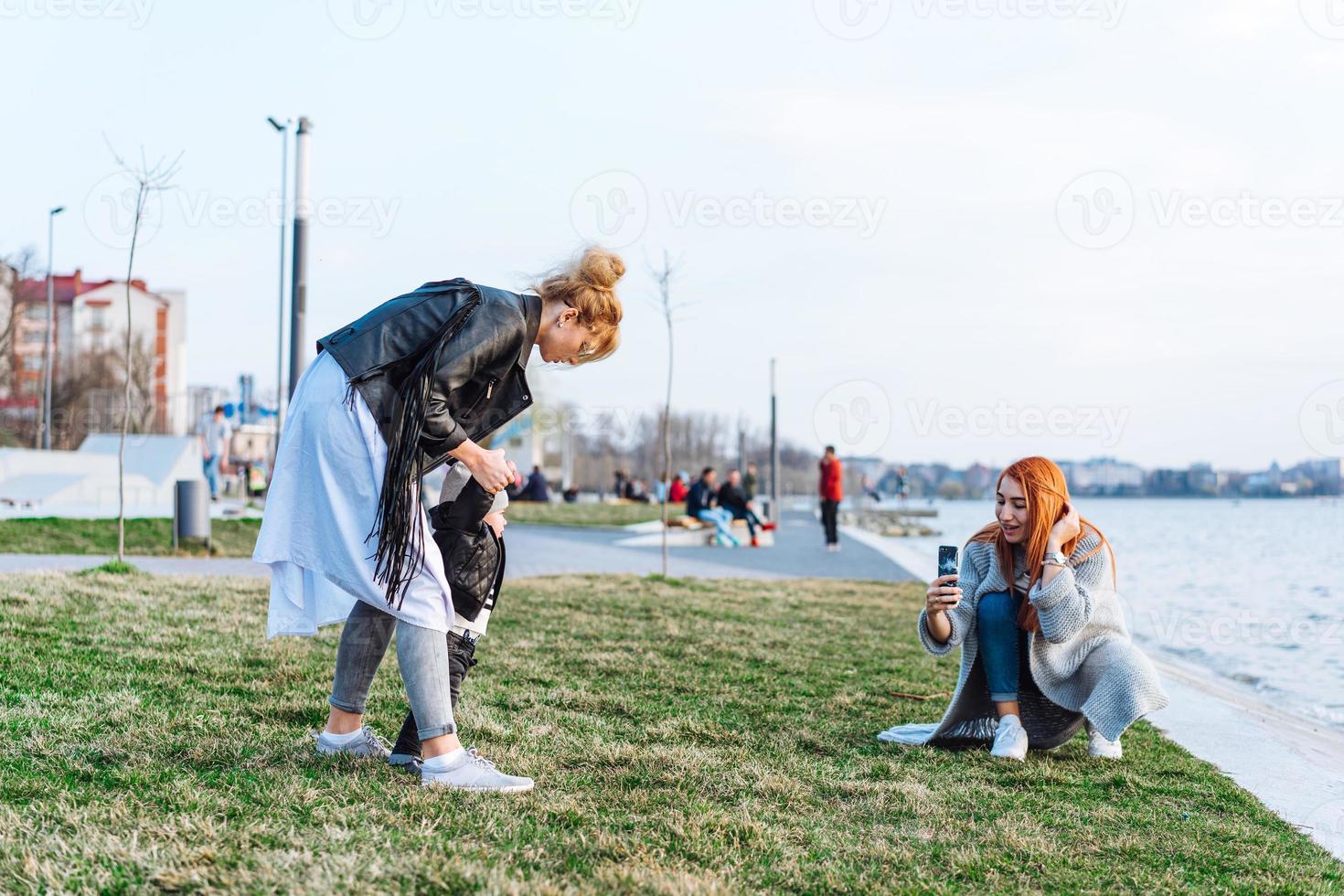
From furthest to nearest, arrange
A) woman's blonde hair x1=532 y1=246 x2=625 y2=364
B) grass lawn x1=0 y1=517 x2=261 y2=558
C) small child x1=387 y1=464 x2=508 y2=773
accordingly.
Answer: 1. grass lawn x1=0 y1=517 x2=261 y2=558
2. small child x1=387 y1=464 x2=508 y2=773
3. woman's blonde hair x1=532 y1=246 x2=625 y2=364

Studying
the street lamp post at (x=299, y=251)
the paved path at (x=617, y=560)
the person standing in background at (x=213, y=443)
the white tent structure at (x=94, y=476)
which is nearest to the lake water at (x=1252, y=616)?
the paved path at (x=617, y=560)

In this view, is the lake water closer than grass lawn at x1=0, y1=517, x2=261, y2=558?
Yes

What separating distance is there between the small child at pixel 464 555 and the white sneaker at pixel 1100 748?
7.97 feet

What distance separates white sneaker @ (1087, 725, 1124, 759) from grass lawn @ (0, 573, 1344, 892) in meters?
0.07

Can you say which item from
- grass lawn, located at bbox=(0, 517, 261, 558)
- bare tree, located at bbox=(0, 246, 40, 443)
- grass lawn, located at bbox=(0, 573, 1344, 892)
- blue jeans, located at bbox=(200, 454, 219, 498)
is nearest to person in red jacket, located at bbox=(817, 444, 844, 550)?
grass lawn, located at bbox=(0, 517, 261, 558)

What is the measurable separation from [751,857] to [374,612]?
4.42 feet

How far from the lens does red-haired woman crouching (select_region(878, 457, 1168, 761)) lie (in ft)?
13.4

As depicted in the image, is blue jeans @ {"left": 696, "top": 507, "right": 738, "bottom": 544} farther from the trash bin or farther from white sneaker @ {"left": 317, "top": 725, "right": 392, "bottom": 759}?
white sneaker @ {"left": 317, "top": 725, "right": 392, "bottom": 759}

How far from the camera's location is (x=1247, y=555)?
2984 cm

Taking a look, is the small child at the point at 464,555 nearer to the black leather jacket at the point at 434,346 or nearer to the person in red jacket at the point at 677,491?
the black leather jacket at the point at 434,346

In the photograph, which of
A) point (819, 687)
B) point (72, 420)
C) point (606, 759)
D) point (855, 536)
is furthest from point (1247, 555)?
point (72, 420)

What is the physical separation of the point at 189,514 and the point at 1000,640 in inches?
Answer: 414

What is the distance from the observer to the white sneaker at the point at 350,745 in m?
3.36

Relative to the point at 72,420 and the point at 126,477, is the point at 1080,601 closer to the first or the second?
the point at 126,477
